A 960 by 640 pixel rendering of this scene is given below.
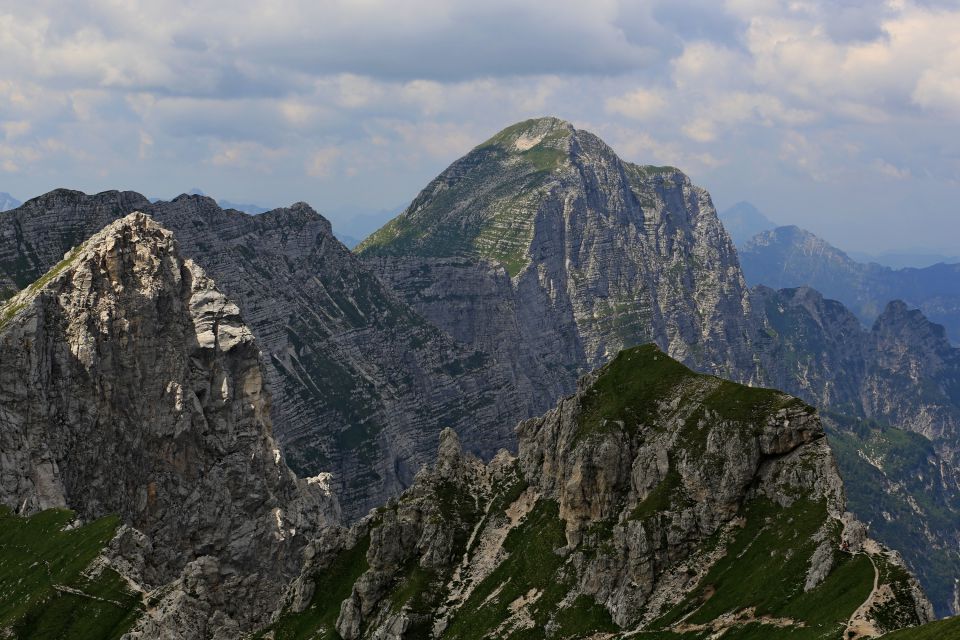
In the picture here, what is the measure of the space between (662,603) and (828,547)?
27.1 metres

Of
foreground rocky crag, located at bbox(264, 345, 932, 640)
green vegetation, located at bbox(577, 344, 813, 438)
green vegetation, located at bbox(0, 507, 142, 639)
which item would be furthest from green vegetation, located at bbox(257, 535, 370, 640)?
green vegetation, located at bbox(577, 344, 813, 438)

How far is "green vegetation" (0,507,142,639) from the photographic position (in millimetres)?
164250

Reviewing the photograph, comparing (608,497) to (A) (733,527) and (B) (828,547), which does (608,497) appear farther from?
(B) (828,547)

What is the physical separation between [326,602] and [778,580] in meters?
96.7

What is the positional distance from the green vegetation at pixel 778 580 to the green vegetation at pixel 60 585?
106 metres

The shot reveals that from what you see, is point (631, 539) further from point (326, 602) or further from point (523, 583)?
point (326, 602)

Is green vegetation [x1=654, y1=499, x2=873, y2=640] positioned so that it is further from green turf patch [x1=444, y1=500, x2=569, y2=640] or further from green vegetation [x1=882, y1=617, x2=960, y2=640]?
green turf patch [x1=444, y1=500, x2=569, y2=640]

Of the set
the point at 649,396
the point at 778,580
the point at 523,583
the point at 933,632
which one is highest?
the point at 649,396

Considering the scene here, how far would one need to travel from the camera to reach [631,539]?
137 meters

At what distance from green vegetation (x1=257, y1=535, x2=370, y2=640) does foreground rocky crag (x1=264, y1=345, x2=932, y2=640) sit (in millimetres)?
387

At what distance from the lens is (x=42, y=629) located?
163000 mm

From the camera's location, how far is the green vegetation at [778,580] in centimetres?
10100

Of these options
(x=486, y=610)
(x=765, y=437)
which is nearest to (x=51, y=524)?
(x=486, y=610)

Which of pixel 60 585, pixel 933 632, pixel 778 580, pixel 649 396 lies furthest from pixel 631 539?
pixel 60 585
